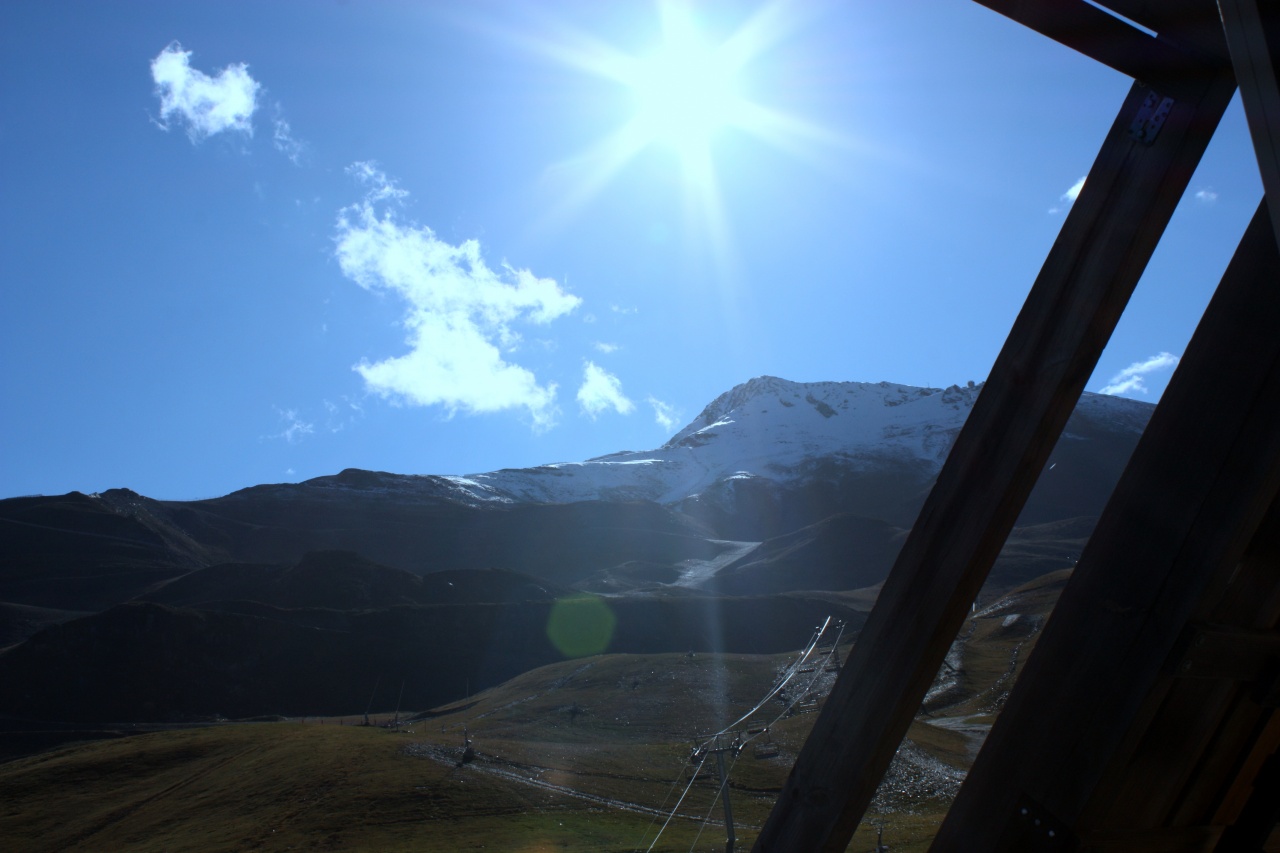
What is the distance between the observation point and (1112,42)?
206 centimetres

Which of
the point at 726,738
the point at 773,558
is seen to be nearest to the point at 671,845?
the point at 726,738

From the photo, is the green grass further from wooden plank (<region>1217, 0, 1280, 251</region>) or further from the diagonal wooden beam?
wooden plank (<region>1217, 0, 1280, 251</region>)

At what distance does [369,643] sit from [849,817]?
374 ft

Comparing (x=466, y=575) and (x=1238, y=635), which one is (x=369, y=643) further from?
(x=1238, y=635)

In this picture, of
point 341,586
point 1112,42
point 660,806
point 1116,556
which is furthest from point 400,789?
point 341,586

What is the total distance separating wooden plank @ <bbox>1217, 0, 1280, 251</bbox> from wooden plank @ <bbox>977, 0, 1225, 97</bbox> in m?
0.35

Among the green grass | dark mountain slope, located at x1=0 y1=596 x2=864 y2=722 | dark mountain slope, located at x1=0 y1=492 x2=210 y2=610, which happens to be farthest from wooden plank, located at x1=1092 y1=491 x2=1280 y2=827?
dark mountain slope, located at x1=0 y1=492 x2=210 y2=610

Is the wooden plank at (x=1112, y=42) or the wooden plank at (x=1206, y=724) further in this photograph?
the wooden plank at (x=1206, y=724)

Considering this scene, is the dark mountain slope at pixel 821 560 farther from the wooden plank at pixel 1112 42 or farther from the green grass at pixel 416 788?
the wooden plank at pixel 1112 42

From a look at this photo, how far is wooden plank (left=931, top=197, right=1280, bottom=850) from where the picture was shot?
217 cm

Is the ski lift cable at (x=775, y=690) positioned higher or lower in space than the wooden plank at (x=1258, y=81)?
lower

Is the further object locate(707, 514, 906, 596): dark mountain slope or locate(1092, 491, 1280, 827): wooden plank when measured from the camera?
locate(707, 514, 906, 596): dark mountain slope

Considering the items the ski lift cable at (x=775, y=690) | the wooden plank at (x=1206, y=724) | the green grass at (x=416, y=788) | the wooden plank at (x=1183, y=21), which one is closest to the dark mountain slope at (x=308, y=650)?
the ski lift cable at (x=775, y=690)

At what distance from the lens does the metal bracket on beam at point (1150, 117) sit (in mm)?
2137
